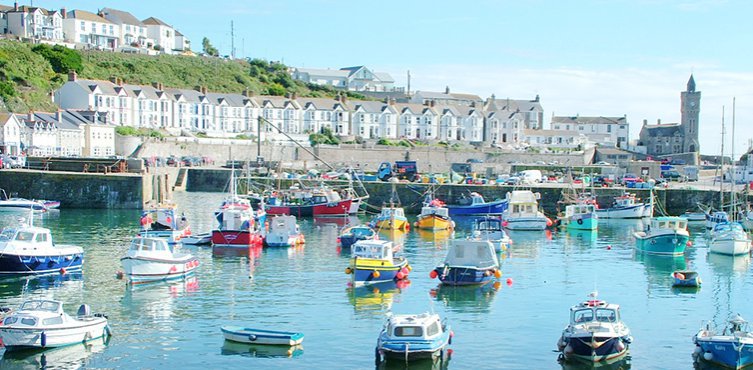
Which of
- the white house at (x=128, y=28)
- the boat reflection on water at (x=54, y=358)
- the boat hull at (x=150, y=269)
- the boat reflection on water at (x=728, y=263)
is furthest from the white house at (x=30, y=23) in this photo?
the boat reflection on water at (x=54, y=358)

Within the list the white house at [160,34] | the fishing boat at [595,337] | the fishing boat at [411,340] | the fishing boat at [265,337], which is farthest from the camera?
the white house at [160,34]

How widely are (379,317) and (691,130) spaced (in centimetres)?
12333

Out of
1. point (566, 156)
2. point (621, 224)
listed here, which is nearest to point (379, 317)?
point (621, 224)

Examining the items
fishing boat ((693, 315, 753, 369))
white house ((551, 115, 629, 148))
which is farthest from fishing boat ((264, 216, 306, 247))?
→ white house ((551, 115, 629, 148))

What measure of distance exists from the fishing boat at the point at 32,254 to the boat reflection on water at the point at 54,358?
11.9 metres

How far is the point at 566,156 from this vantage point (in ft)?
389

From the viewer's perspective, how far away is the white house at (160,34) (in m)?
149

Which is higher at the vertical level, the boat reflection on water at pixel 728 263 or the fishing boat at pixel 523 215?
the fishing boat at pixel 523 215

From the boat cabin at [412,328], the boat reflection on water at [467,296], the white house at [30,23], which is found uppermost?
the white house at [30,23]

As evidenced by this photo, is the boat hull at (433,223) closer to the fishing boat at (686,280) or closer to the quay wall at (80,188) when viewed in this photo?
the quay wall at (80,188)

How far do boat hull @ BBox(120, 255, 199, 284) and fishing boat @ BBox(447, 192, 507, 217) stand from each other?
3616cm

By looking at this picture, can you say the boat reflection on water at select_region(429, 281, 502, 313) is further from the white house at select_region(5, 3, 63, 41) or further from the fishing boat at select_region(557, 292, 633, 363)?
the white house at select_region(5, 3, 63, 41)

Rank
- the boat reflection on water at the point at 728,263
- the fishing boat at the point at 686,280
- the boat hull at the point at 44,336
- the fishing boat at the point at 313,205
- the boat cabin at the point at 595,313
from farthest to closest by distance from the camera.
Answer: the fishing boat at the point at 313,205 → the boat reflection on water at the point at 728,263 → the fishing boat at the point at 686,280 → the boat cabin at the point at 595,313 → the boat hull at the point at 44,336

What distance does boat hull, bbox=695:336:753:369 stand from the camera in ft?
80.0
